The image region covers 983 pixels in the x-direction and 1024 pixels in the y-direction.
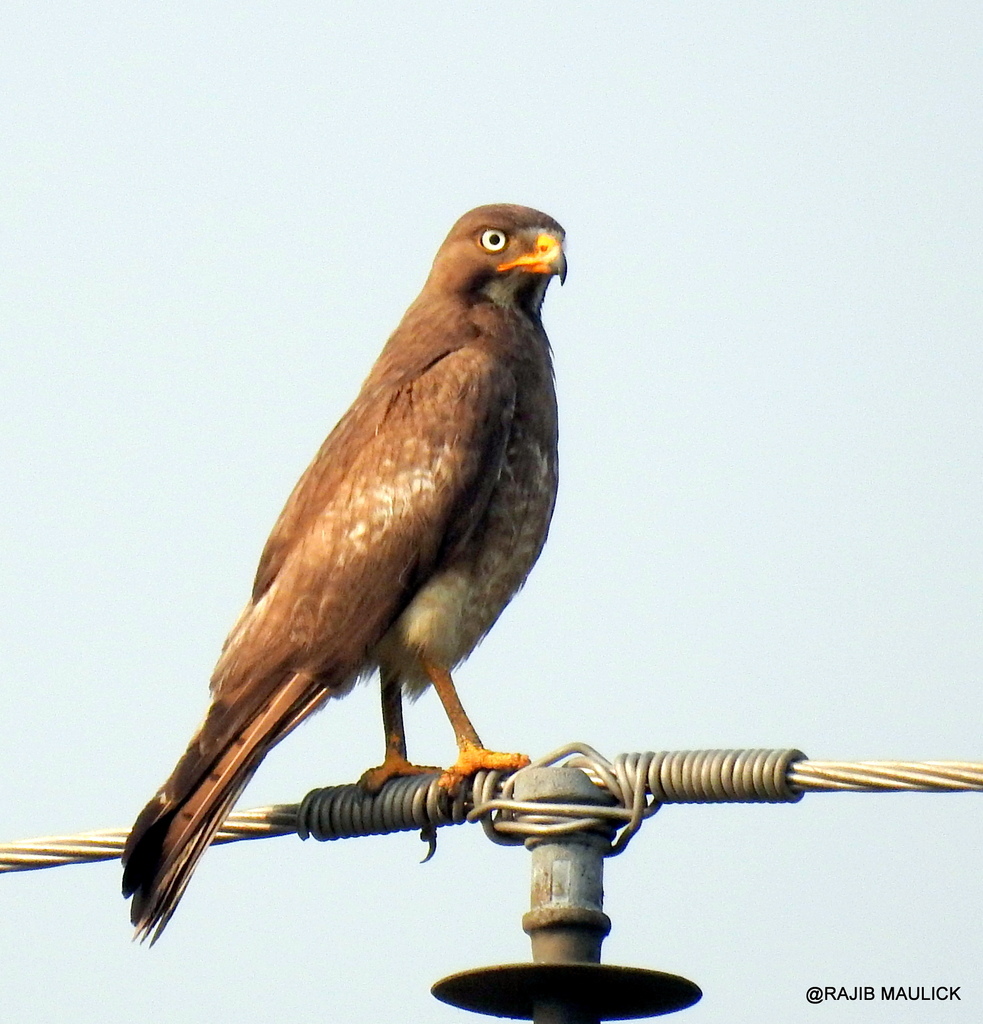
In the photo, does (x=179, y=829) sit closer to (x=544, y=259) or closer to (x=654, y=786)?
(x=654, y=786)

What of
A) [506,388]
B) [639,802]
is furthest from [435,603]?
[639,802]

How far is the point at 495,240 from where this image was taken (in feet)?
27.6

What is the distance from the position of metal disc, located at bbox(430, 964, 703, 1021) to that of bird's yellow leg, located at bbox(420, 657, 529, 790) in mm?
1348

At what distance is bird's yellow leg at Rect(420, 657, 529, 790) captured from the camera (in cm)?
603

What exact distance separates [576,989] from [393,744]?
305cm

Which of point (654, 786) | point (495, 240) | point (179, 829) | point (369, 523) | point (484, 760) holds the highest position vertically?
point (495, 240)

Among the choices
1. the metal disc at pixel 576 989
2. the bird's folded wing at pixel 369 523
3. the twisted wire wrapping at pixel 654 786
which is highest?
the bird's folded wing at pixel 369 523

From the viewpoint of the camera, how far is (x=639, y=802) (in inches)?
185

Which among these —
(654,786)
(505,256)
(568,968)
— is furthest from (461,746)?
(568,968)

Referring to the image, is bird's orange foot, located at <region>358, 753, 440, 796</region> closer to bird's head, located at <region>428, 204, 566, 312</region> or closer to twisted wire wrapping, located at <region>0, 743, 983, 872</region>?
twisted wire wrapping, located at <region>0, 743, 983, 872</region>

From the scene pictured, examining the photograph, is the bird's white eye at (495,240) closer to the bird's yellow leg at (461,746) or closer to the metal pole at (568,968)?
the bird's yellow leg at (461,746)

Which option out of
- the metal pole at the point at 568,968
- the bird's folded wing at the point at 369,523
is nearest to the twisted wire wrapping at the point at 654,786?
the metal pole at the point at 568,968

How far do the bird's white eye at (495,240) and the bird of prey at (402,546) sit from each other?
239 mm

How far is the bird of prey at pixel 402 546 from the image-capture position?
6637 millimetres
